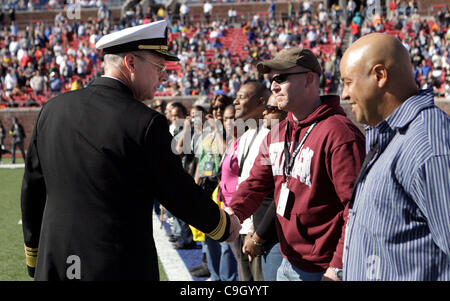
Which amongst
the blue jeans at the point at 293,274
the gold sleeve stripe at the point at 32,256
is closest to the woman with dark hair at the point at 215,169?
the blue jeans at the point at 293,274

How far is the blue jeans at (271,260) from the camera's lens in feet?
11.9

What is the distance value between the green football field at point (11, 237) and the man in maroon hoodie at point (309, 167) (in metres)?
2.99

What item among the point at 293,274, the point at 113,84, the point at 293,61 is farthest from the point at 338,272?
the point at 113,84

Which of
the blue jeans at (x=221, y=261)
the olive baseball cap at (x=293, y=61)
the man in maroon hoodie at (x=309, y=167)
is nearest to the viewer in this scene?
the man in maroon hoodie at (x=309, y=167)

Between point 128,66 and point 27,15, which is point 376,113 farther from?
point 27,15

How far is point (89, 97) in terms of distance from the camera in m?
2.63

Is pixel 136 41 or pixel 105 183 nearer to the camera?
pixel 105 183

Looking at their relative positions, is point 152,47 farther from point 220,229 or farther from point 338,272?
point 338,272

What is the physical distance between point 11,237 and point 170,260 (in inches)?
112

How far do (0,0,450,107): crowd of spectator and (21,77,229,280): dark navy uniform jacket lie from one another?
17.1 m

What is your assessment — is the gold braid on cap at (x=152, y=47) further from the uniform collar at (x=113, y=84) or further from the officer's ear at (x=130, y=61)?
the uniform collar at (x=113, y=84)

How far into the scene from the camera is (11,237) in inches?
323

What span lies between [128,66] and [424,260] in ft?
5.39
